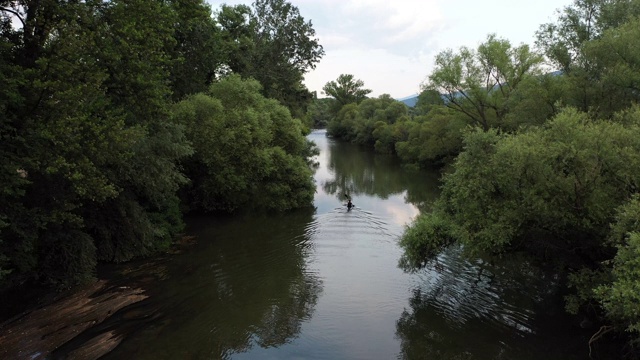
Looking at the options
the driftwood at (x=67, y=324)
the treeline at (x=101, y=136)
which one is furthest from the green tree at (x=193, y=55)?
the driftwood at (x=67, y=324)

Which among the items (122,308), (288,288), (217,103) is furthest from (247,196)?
(122,308)

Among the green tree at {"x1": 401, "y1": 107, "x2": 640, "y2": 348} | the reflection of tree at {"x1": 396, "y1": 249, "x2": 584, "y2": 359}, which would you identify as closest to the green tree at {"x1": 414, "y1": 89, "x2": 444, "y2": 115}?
the reflection of tree at {"x1": 396, "y1": 249, "x2": 584, "y2": 359}

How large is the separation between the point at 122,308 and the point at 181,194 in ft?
50.4

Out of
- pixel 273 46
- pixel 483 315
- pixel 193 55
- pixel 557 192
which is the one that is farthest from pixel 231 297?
pixel 273 46

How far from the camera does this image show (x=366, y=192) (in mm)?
43000

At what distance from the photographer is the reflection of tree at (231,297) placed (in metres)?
13.9

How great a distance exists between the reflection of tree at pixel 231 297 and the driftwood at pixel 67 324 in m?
0.86

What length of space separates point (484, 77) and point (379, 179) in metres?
16.4

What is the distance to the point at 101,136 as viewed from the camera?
14.3 m

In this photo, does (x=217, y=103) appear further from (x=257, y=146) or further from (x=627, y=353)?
(x=627, y=353)

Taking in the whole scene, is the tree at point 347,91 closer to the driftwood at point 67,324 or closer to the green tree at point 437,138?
the green tree at point 437,138

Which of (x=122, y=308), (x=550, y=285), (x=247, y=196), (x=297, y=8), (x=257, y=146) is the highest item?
(x=297, y=8)

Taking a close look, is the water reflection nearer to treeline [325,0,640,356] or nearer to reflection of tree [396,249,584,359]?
reflection of tree [396,249,584,359]

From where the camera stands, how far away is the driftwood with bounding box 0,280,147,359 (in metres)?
12.8
